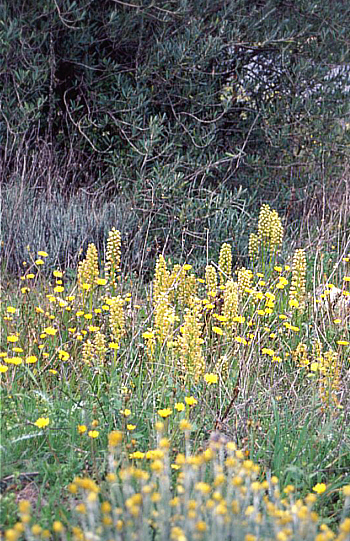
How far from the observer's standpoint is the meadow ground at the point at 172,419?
1.85 m

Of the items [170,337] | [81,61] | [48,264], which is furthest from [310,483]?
[81,61]

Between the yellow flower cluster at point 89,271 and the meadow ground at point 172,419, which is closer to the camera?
the meadow ground at point 172,419

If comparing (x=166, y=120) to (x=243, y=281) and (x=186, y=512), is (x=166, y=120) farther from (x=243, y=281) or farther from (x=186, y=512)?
(x=186, y=512)

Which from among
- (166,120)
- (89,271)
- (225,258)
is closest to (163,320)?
(89,271)

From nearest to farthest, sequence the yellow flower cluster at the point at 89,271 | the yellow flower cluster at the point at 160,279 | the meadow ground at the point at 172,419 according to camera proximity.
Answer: the meadow ground at the point at 172,419, the yellow flower cluster at the point at 160,279, the yellow flower cluster at the point at 89,271

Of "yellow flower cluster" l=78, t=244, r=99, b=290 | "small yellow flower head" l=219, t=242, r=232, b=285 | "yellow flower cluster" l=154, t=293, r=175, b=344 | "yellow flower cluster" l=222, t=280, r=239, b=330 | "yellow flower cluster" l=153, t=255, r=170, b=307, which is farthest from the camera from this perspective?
"small yellow flower head" l=219, t=242, r=232, b=285

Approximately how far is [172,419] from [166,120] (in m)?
3.81

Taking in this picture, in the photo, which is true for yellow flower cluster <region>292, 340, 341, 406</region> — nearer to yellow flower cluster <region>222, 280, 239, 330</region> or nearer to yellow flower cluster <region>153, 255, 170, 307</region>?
yellow flower cluster <region>222, 280, 239, 330</region>

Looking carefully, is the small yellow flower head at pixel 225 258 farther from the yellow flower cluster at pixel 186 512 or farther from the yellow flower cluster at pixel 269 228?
the yellow flower cluster at pixel 186 512

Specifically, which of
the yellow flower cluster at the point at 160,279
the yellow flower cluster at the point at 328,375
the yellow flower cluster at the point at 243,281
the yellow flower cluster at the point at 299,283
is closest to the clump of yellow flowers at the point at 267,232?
the yellow flower cluster at the point at 299,283

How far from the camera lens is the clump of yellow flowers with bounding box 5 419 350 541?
159 cm

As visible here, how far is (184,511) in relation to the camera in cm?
175

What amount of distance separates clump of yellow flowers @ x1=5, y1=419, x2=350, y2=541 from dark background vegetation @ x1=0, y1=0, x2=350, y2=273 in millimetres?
3020

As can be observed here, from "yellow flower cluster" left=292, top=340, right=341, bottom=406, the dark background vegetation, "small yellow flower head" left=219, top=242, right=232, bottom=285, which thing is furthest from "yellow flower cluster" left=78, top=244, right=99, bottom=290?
"yellow flower cluster" left=292, top=340, right=341, bottom=406
